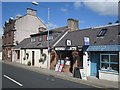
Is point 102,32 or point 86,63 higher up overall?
point 102,32

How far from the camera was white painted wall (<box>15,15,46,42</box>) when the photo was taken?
129 feet

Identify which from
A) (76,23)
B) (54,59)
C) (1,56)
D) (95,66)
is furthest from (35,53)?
(1,56)

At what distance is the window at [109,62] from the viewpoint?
1532cm

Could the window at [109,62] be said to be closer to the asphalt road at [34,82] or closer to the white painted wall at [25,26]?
the asphalt road at [34,82]

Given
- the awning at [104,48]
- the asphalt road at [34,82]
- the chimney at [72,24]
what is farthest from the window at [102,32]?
the chimney at [72,24]

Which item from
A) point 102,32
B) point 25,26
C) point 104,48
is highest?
point 25,26

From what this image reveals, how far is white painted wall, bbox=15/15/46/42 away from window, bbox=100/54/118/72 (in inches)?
1033

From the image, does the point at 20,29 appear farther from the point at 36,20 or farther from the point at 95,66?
the point at 95,66

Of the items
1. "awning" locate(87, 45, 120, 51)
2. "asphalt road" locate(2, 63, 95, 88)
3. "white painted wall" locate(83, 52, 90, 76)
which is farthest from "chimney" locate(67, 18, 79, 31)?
"asphalt road" locate(2, 63, 95, 88)

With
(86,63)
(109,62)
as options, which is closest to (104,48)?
(109,62)

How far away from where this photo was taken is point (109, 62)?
51.8 ft

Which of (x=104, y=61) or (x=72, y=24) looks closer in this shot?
(x=104, y=61)

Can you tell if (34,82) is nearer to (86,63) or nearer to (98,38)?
(86,63)

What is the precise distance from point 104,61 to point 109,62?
0.72 metres
